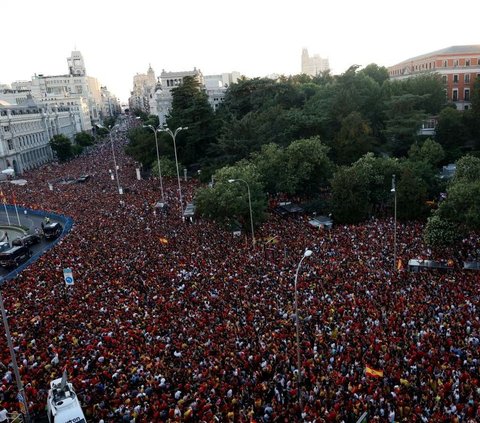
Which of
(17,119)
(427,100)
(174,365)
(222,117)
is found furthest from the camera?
(17,119)

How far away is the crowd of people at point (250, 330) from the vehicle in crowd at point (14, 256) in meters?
3.64

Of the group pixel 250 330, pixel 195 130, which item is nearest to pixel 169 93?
pixel 195 130

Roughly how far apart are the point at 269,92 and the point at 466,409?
5405 cm

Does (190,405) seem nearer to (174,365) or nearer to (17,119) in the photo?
(174,365)

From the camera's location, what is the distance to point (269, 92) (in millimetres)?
60688

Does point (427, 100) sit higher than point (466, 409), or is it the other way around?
point (427, 100)

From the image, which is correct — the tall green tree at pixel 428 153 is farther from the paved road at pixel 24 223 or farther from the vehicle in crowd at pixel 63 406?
the vehicle in crowd at pixel 63 406

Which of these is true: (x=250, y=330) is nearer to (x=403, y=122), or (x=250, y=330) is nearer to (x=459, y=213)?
(x=459, y=213)

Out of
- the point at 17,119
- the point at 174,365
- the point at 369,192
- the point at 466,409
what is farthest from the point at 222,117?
the point at 466,409

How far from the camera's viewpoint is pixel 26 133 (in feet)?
267

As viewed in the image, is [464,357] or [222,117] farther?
[222,117]

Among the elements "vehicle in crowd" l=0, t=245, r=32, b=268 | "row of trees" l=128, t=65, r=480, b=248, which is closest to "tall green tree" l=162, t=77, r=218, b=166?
"row of trees" l=128, t=65, r=480, b=248

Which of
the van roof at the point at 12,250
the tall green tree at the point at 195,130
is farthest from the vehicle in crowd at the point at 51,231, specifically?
the tall green tree at the point at 195,130

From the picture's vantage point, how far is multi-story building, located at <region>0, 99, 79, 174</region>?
243 feet
